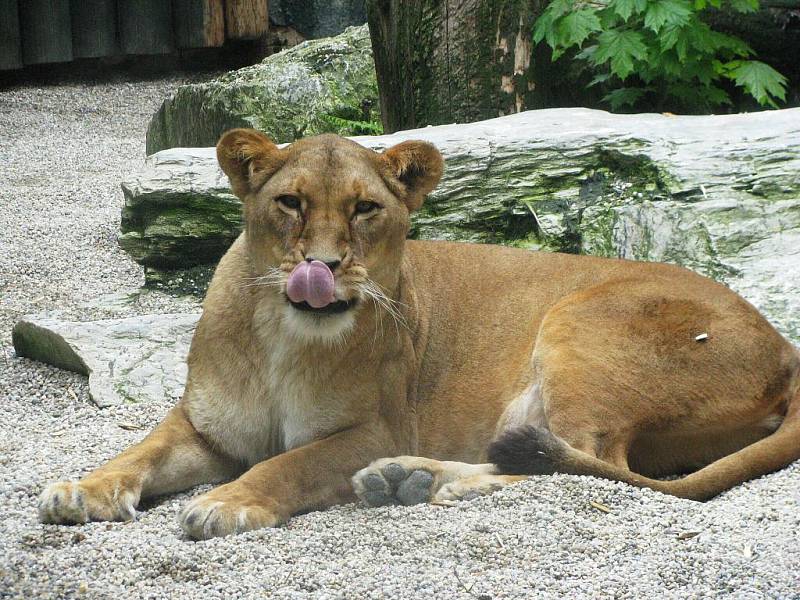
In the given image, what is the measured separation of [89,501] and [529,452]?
1374 millimetres

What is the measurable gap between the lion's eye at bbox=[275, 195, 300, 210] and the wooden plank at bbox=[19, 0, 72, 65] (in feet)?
30.7

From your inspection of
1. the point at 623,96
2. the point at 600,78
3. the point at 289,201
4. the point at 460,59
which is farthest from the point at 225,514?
the point at 623,96

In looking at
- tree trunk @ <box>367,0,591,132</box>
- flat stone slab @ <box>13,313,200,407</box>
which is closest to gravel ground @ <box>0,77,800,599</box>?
flat stone slab @ <box>13,313,200,407</box>

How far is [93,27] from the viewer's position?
493 inches

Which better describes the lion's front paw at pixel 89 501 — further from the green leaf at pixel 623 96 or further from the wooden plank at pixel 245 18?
the wooden plank at pixel 245 18

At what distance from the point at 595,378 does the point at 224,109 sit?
204 inches

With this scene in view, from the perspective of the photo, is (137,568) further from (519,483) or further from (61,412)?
(61,412)

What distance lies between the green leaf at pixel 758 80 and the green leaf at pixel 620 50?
2.51 feet

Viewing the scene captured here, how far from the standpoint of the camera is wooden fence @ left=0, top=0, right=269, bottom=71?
12.2 meters

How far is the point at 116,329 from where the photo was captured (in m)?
5.25

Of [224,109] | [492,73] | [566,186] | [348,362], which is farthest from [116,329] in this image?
[224,109]

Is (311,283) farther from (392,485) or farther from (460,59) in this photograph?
(460,59)

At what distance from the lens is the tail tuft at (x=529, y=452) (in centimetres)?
366

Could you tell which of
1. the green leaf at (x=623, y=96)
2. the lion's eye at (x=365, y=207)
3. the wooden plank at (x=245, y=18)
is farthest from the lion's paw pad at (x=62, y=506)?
the wooden plank at (x=245, y=18)
